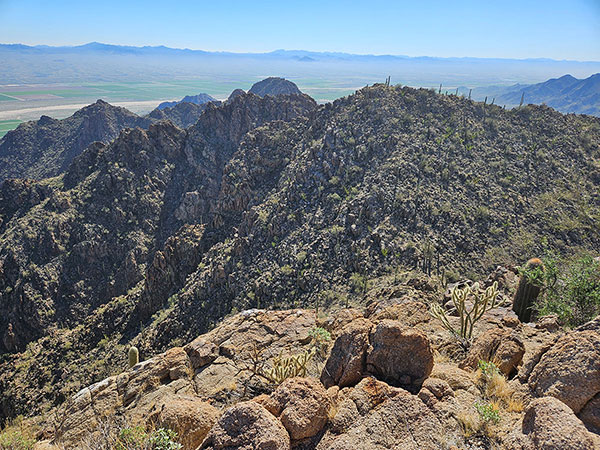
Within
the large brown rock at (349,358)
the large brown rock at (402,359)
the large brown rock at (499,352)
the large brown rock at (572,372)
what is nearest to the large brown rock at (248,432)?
the large brown rock at (349,358)

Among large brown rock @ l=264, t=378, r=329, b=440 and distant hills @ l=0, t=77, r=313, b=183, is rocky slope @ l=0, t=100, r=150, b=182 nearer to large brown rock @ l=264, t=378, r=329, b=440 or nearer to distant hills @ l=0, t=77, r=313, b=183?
distant hills @ l=0, t=77, r=313, b=183

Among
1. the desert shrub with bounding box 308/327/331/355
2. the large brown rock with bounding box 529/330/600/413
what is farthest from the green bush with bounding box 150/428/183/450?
the large brown rock with bounding box 529/330/600/413

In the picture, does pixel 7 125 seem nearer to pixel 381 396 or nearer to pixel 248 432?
pixel 248 432

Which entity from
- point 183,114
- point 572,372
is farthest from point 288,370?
point 183,114

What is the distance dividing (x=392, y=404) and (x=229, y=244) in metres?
27.2

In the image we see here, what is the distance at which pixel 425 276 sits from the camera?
72.6 feet

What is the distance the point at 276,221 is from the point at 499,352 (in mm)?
24062

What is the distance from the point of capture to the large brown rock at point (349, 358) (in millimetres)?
8027

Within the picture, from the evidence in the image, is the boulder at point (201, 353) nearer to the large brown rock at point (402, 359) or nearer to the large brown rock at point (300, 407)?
the large brown rock at point (300, 407)

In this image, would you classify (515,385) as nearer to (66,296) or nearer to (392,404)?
(392,404)

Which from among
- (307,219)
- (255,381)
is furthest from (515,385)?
(307,219)

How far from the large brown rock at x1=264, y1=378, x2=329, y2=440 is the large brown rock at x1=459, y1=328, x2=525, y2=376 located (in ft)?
14.0

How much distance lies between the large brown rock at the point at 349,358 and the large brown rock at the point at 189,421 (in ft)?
9.52

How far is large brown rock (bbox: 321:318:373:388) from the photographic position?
8027mm
